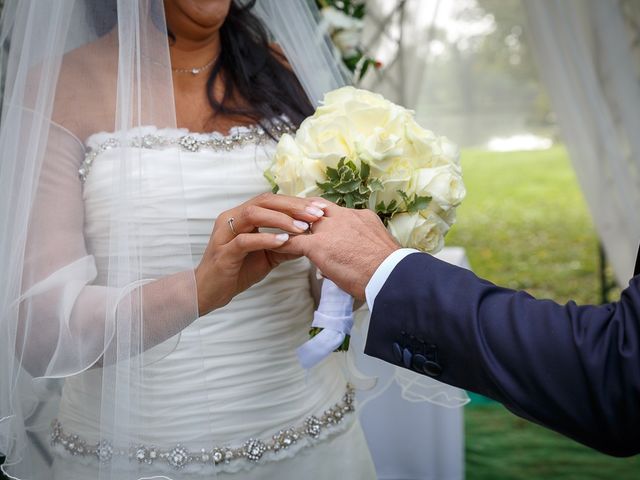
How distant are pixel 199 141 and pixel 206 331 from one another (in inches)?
17.7

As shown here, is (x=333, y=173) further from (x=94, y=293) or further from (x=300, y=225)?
(x=94, y=293)

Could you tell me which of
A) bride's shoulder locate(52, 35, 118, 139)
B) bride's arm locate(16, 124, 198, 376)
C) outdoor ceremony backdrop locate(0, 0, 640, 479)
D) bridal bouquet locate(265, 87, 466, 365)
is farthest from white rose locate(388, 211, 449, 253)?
outdoor ceremony backdrop locate(0, 0, 640, 479)

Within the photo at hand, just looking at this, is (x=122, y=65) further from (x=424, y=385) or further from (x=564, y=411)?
(x=424, y=385)

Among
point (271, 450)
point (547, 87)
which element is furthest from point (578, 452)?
point (271, 450)

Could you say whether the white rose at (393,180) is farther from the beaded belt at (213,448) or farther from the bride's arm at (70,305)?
the beaded belt at (213,448)

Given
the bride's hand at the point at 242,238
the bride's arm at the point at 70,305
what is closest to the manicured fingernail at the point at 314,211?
the bride's hand at the point at 242,238

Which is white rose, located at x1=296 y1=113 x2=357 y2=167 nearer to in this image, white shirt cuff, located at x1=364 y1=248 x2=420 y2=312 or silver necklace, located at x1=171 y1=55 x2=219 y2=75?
white shirt cuff, located at x1=364 y1=248 x2=420 y2=312

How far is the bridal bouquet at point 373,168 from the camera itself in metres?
1.56

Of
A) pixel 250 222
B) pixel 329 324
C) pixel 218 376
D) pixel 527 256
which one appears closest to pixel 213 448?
pixel 218 376

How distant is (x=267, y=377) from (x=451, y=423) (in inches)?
72.2

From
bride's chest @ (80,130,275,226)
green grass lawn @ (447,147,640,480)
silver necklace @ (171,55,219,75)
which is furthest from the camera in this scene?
green grass lawn @ (447,147,640,480)

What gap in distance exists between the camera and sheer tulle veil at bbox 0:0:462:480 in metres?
1.51

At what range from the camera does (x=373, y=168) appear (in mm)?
1547

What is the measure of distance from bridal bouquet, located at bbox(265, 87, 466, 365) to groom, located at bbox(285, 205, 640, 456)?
0.08 m
